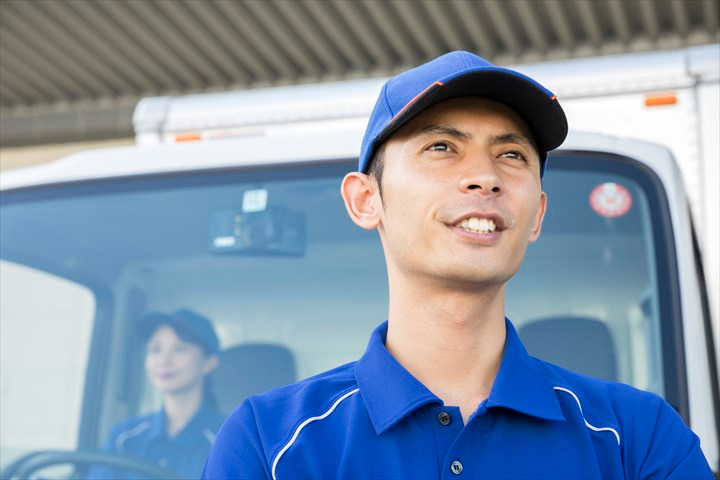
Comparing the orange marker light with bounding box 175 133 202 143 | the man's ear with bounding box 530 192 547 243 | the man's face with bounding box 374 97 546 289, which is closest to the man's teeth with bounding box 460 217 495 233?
the man's face with bounding box 374 97 546 289

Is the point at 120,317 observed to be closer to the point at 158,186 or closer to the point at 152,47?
the point at 158,186

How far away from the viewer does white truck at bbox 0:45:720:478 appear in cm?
318

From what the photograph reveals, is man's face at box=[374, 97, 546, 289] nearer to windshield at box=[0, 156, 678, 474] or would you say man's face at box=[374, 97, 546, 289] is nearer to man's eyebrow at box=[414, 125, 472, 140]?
man's eyebrow at box=[414, 125, 472, 140]

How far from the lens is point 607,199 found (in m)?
3.38

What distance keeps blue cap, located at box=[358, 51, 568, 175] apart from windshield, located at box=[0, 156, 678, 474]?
4.47ft

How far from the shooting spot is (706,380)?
3002mm

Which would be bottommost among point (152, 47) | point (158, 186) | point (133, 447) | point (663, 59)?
point (133, 447)

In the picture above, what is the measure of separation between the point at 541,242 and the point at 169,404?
1.14 m

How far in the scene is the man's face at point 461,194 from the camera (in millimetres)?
1745

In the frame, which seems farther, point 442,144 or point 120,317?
point 120,317

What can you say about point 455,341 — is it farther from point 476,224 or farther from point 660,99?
point 660,99

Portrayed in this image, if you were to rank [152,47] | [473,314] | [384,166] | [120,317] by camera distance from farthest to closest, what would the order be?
[152,47] → [120,317] → [384,166] → [473,314]

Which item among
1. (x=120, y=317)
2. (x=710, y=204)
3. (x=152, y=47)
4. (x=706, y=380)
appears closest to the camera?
(x=706, y=380)

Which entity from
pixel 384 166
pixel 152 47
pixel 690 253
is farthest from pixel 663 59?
pixel 152 47
